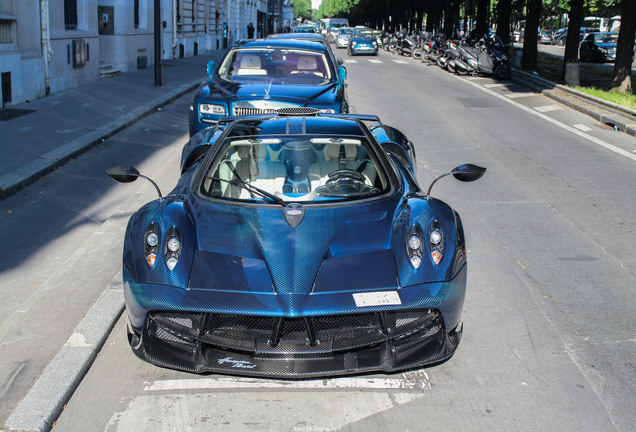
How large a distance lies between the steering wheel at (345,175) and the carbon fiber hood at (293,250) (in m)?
0.53

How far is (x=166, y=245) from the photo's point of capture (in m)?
4.12

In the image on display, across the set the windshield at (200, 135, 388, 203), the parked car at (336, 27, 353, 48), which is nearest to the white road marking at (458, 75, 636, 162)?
the windshield at (200, 135, 388, 203)

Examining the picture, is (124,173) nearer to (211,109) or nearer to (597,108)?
(211,109)

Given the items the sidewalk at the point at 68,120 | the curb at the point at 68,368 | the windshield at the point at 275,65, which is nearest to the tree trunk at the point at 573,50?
the sidewalk at the point at 68,120

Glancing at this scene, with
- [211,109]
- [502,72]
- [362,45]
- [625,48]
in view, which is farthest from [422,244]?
[362,45]

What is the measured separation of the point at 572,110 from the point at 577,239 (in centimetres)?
1162

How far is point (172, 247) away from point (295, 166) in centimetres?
132

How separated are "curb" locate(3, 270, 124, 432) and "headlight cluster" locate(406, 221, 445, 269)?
201 cm

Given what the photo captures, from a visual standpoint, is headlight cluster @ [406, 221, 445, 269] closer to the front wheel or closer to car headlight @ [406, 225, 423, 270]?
car headlight @ [406, 225, 423, 270]

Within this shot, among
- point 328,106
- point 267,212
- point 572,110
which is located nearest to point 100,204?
point 328,106

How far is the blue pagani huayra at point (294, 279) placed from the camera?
3670 millimetres

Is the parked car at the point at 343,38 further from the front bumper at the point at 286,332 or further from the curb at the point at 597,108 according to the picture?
the front bumper at the point at 286,332

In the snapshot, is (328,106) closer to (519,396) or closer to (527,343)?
(527,343)

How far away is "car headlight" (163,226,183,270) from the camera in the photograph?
4.00m
